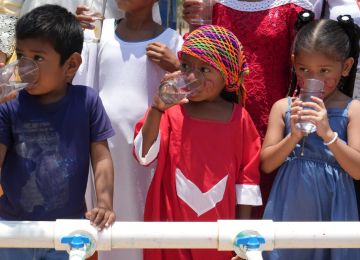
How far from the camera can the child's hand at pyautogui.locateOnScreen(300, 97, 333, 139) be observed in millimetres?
2195

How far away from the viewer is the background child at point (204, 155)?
7.99 ft

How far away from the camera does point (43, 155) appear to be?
2.24 metres

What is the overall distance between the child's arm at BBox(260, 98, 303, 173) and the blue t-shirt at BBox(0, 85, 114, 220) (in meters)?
0.60

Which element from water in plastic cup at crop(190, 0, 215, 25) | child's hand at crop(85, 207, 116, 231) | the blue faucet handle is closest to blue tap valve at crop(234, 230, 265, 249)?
the blue faucet handle

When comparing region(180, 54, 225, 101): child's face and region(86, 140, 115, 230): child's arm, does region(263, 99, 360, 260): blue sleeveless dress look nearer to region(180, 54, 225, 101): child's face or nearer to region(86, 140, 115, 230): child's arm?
region(180, 54, 225, 101): child's face

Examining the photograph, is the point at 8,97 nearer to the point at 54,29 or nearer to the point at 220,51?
the point at 54,29

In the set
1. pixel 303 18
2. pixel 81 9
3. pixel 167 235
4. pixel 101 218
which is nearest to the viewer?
pixel 167 235

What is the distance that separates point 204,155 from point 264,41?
58 cm

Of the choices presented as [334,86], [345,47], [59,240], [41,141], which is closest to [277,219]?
[334,86]

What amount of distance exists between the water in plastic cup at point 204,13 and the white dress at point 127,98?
0.38 feet

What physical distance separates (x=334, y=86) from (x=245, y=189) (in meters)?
0.50

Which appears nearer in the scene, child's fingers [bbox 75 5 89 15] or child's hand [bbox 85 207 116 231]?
child's hand [bbox 85 207 116 231]

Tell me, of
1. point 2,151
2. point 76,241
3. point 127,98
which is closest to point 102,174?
point 2,151

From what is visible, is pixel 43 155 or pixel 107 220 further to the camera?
pixel 43 155
